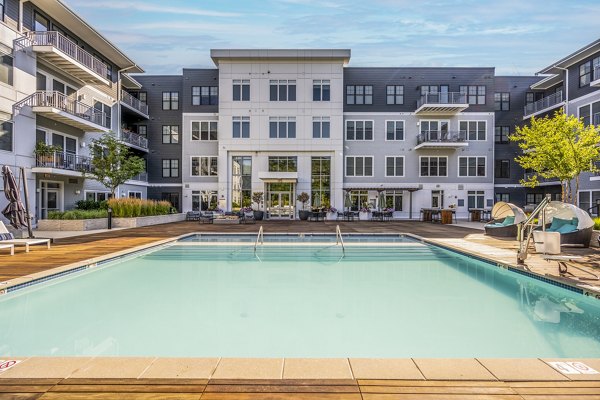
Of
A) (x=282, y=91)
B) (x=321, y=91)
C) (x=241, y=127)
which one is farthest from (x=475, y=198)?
(x=241, y=127)

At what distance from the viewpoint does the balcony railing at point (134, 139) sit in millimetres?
26516

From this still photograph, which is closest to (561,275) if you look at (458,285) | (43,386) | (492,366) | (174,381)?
(458,285)

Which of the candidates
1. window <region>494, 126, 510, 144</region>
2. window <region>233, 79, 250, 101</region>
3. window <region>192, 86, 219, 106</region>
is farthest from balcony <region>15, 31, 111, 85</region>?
window <region>494, 126, 510, 144</region>

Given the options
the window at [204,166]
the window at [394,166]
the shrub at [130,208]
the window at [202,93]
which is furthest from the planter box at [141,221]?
the window at [394,166]

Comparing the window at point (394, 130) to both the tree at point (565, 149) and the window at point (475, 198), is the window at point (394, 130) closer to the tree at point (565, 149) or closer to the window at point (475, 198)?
the window at point (475, 198)

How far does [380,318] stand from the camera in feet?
19.1

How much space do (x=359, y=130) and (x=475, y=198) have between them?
33.9 feet

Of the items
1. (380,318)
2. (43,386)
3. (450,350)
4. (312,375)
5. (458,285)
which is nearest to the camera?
(43,386)

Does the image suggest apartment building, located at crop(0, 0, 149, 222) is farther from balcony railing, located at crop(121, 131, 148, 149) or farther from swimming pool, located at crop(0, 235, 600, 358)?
swimming pool, located at crop(0, 235, 600, 358)

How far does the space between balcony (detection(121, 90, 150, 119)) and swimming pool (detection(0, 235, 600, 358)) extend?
66.9 feet

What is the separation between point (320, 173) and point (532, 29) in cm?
1543

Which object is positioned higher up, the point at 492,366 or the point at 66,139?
the point at 66,139

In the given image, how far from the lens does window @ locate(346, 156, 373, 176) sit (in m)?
28.8

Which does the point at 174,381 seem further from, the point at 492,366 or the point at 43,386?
the point at 492,366
